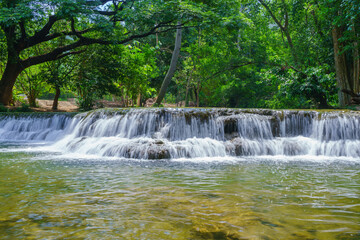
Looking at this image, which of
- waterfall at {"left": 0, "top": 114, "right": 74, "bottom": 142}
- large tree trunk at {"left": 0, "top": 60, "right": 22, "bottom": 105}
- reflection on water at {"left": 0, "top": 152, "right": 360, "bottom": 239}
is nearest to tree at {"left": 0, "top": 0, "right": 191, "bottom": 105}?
large tree trunk at {"left": 0, "top": 60, "right": 22, "bottom": 105}

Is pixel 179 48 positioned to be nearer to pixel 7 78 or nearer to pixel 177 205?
pixel 7 78

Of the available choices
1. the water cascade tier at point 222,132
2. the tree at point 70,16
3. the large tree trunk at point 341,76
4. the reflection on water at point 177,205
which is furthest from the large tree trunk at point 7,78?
the large tree trunk at point 341,76

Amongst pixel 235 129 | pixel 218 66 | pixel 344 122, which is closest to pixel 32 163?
pixel 235 129

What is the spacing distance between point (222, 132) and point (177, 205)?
8.17m

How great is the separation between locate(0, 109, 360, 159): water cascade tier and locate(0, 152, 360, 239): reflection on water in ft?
13.4

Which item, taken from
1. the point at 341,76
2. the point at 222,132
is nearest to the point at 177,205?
the point at 222,132

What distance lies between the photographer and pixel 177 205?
11.6 ft

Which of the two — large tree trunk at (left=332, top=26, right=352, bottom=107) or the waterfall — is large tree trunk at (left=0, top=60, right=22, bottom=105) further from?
large tree trunk at (left=332, top=26, right=352, bottom=107)

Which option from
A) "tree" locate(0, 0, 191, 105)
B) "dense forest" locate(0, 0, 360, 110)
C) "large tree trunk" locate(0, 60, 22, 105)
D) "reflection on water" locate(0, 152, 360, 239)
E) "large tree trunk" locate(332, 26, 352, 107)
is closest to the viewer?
"reflection on water" locate(0, 152, 360, 239)

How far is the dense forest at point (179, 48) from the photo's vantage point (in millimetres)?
15102

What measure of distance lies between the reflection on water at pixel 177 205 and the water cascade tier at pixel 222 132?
4.07 metres

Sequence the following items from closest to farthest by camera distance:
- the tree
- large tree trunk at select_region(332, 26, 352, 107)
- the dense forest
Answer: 1. the tree
2. the dense forest
3. large tree trunk at select_region(332, 26, 352, 107)

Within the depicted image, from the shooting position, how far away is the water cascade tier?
10125 mm

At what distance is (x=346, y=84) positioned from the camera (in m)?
16.3
